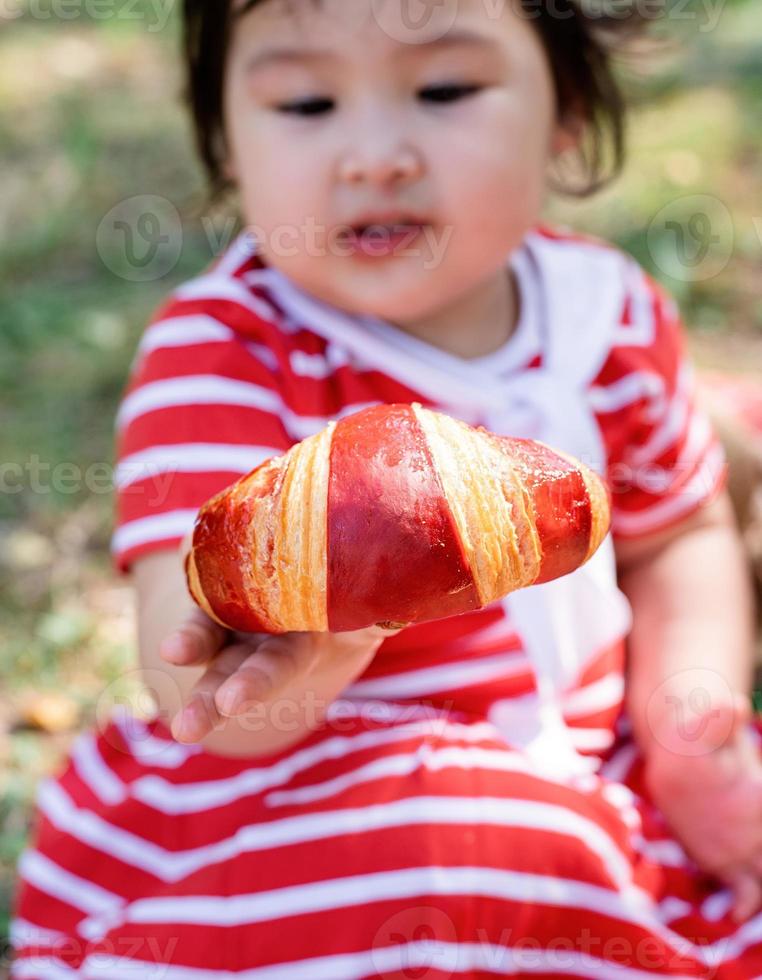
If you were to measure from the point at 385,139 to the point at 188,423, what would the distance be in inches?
17.4

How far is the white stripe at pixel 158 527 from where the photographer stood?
4.85 feet

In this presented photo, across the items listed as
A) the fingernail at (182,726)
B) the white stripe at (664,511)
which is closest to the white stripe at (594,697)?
the white stripe at (664,511)

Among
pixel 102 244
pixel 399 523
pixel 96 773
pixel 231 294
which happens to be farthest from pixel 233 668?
pixel 102 244

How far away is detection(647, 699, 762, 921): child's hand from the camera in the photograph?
158cm

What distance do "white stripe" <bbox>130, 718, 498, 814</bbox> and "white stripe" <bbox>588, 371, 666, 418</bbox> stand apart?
549 mm

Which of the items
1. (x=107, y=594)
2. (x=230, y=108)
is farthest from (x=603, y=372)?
(x=107, y=594)

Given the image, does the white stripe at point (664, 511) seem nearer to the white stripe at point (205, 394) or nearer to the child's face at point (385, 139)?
the child's face at point (385, 139)

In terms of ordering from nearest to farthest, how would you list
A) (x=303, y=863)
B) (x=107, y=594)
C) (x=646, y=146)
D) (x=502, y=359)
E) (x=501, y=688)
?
(x=303, y=863)
(x=501, y=688)
(x=502, y=359)
(x=107, y=594)
(x=646, y=146)

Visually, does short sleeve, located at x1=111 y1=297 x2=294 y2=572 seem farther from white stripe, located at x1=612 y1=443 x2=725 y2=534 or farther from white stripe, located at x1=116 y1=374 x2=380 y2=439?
white stripe, located at x1=612 y1=443 x2=725 y2=534

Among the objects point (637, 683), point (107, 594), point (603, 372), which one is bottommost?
point (107, 594)

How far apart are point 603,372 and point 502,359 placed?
18cm

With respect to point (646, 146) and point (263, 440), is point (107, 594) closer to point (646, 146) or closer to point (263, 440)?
point (263, 440)

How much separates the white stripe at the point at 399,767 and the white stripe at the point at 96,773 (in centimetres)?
25

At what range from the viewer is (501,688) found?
65.0 inches
